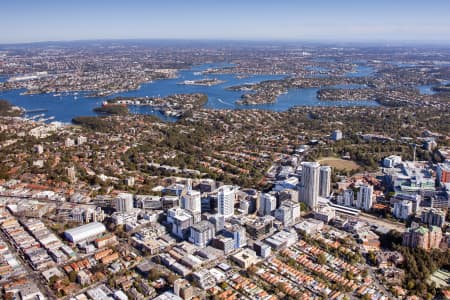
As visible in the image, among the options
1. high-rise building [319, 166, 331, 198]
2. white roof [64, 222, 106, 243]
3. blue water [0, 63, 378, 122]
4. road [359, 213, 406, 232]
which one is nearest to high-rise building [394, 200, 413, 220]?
road [359, 213, 406, 232]

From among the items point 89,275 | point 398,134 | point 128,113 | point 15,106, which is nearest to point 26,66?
point 15,106

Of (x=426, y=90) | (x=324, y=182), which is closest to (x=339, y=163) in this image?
(x=324, y=182)

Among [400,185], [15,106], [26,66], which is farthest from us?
[26,66]

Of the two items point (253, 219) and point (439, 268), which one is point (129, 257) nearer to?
point (253, 219)

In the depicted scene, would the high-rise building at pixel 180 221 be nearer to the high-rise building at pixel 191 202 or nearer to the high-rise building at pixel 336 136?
the high-rise building at pixel 191 202

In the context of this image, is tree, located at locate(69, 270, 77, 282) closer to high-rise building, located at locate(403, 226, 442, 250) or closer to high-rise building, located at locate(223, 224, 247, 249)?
high-rise building, located at locate(223, 224, 247, 249)

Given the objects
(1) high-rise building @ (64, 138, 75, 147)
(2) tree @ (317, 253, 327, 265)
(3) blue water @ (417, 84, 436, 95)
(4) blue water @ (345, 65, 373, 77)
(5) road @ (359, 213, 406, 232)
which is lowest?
(5) road @ (359, 213, 406, 232)

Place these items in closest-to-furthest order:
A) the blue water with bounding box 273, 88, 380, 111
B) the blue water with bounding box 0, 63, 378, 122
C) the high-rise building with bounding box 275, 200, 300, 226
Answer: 1. the high-rise building with bounding box 275, 200, 300, 226
2. the blue water with bounding box 0, 63, 378, 122
3. the blue water with bounding box 273, 88, 380, 111
